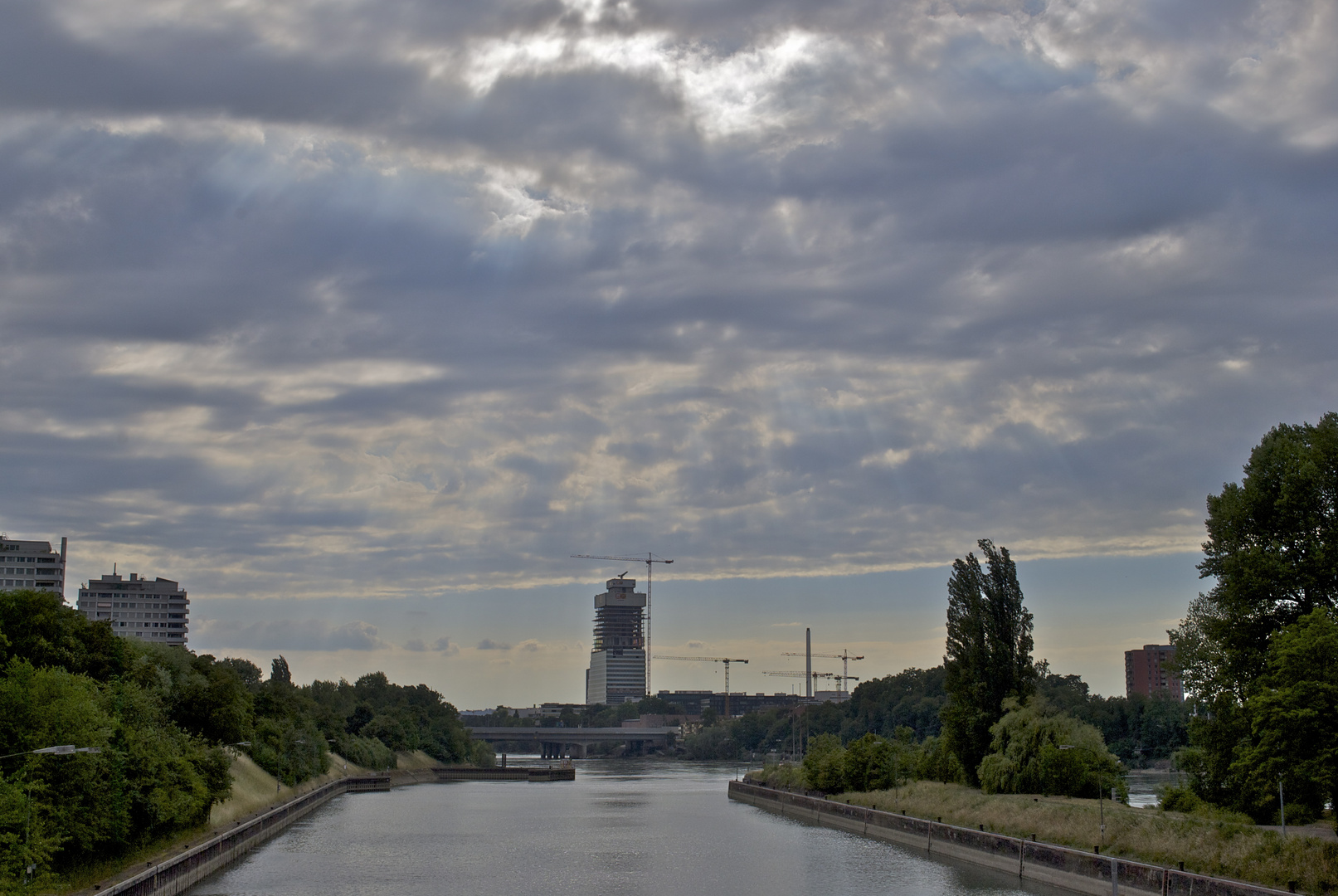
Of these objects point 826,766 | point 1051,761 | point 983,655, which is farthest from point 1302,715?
point 826,766

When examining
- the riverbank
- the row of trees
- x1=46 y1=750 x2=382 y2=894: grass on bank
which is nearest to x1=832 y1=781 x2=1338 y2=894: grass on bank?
the row of trees

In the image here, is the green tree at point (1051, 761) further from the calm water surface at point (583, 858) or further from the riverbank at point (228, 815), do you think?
the riverbank at point (228, 815)

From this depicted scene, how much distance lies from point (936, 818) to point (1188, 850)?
2803 cm

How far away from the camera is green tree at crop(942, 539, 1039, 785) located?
76812 millimetres

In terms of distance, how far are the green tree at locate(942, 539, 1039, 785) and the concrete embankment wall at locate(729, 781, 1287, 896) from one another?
7187 mm

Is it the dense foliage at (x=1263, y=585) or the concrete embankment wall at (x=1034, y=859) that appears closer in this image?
the concrete embankment wall at (x=1034, y=859)

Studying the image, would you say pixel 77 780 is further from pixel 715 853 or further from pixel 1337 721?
pixel 1337 721

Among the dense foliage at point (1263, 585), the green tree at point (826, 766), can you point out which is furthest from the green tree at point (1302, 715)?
the green tree at point (826, 766)

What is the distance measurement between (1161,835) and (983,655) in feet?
95.0

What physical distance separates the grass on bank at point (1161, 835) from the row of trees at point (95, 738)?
1526 inches

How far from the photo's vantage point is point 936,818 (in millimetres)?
72250

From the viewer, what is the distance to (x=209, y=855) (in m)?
60.2

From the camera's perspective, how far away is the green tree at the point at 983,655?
76.8 m

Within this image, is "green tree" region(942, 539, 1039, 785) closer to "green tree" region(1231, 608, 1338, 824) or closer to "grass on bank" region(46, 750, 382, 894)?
"green tree" region(1231, 608, 1338, 824)
